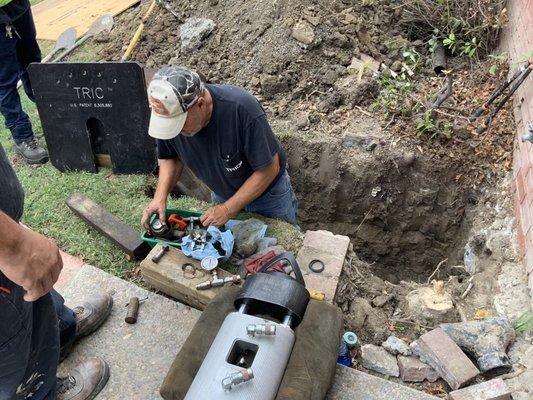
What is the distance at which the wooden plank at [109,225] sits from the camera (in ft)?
11.2

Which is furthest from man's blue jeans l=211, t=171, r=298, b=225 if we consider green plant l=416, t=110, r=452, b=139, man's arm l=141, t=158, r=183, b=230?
green plant l=416, t=110, r=452, b=139

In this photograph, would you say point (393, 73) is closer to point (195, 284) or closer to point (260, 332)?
point (195, 284)

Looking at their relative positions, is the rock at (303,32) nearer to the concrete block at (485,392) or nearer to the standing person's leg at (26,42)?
the standing person's leg at (26,42)

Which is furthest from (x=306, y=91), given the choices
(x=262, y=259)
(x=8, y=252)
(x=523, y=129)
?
(x=8, y=252)

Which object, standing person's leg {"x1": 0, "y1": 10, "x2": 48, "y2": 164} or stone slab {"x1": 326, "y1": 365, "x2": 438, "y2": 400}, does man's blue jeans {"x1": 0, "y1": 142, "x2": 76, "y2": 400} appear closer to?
stone slab {"x1": 326, "y1": 365, "x2": 438, "y2": 400}

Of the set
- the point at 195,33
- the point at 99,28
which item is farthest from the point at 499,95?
the point at 99,28

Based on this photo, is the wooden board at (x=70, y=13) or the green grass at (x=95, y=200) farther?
the wooden board at (x=70, y=13)

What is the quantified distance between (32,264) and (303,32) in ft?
12.9

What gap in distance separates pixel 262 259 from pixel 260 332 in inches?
40.4

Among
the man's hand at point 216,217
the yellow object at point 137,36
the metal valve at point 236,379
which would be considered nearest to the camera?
the metal valve at point 236,379

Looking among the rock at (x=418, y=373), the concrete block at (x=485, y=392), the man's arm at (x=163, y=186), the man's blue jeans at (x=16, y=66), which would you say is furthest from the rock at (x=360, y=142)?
the man's blue jeans at (x=16, y=66)

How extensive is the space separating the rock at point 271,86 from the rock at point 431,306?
2546mm

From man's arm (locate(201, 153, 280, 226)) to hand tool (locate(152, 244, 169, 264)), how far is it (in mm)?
313

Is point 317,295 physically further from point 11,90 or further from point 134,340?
point 11,90
